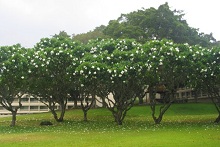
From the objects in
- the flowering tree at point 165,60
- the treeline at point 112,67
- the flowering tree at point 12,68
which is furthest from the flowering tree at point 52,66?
the flowering tree at point 165,60

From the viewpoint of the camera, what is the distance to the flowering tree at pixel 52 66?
33.9 meters

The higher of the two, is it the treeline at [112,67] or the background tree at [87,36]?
the background tree at [87,36]

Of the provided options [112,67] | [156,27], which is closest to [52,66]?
[112,67]

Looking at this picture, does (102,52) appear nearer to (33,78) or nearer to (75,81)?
(75,81)

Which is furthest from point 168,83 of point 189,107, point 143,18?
point 143,18

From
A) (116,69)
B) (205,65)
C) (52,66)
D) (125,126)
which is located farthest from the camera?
(52,66)

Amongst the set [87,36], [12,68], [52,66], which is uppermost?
[87,36]

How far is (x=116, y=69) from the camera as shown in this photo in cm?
2917

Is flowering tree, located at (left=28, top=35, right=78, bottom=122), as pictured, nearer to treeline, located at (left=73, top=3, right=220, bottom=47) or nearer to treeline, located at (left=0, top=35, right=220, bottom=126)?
treeline, located at (left=0, top=35, right=220, bottom=126)

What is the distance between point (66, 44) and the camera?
3631cm

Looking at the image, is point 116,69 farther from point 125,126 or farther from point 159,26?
point 159,26

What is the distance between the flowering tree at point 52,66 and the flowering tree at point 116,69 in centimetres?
336

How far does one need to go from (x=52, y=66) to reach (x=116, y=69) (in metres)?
8.96

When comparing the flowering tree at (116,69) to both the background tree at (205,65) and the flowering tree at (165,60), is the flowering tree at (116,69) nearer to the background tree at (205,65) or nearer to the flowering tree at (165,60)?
the flowering tree at (165,60)
